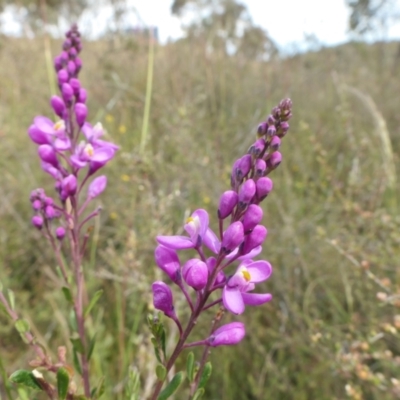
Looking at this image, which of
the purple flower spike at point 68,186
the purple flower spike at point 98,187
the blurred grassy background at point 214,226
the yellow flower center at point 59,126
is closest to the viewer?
the purple flower spike at point 68,186

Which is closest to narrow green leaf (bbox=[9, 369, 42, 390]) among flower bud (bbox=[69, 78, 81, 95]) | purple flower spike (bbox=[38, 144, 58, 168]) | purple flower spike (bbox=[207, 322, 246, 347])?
purple flower spike (bbox=[207, 322, 246, 347])

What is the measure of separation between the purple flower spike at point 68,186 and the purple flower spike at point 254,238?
548 mm

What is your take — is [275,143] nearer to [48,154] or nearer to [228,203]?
[228,203]

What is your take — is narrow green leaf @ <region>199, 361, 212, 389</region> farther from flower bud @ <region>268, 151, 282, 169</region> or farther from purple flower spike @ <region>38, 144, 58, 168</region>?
purple flower spike @ <region>38, 144, 58, 168</region>

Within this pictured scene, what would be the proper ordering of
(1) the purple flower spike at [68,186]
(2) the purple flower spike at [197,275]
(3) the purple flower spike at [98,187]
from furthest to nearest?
(3) the purple flower spike at [98,187] < (1) the purple flower spike at [68,186] < (2) the purple flower spike at [197,275]

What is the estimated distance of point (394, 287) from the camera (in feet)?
7.29

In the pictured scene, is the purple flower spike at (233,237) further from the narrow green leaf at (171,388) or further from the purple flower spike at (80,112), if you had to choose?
the purple flower spike at (80,112)

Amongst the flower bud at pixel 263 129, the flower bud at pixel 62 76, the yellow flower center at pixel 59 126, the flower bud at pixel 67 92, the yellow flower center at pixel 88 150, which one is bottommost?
the yellow flower center at pixel 88 150

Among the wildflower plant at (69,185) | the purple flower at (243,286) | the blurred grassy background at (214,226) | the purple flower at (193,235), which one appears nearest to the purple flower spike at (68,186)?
the wildflower plant at (69,185)

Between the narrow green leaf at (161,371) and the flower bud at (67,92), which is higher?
the flower bud at (67,92)

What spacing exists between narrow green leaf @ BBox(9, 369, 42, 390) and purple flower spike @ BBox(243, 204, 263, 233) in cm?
53

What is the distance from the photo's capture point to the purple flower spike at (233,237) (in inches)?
31.1

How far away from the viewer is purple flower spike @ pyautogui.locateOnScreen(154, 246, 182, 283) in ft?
2.97

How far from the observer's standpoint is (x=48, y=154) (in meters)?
1.25
